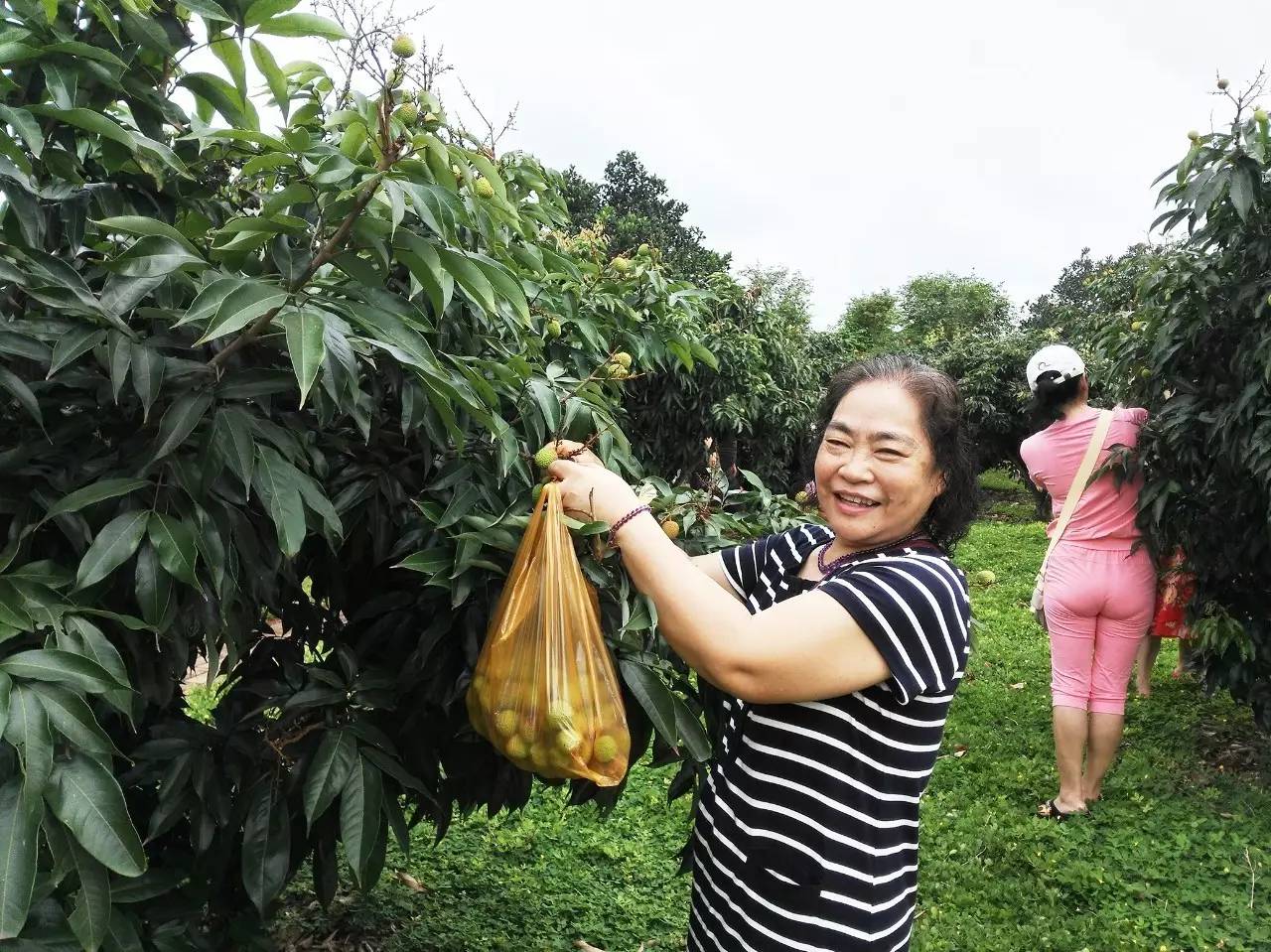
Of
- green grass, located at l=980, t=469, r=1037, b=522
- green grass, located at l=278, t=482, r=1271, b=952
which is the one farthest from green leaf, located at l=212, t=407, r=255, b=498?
green grass, located at l=980, t=469, r=1037, b=522

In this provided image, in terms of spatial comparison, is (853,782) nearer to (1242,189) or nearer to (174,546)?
(174,546)

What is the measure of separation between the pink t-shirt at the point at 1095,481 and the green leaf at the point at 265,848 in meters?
3.32

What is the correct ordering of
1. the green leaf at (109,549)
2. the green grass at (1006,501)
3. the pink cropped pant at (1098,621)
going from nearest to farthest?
the green leaf at (109,549) < the pink cropped pant at (1098,621) < the green grass at (1006,501)

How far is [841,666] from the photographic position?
1.33 metres

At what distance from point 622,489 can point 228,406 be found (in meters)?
0.58

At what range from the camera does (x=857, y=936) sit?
4.69ft

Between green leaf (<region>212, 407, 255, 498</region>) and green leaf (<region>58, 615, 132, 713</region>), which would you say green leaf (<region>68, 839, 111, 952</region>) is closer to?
green leaf (<region>58, 615, 132, 713</region>)

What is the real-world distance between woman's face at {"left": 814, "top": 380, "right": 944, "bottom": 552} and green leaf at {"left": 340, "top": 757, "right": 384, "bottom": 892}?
0.85 metres

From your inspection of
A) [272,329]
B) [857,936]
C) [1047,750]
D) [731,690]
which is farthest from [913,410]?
[1047,750]

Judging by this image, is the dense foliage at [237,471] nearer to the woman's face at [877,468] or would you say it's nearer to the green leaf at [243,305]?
the green leaf at [243,305]

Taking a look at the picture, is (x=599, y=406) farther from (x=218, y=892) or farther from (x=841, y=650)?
(x=218, y=892)

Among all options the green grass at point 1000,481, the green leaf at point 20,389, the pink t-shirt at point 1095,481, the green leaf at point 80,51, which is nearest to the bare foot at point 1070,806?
the pink t-shirt at point 1095,481

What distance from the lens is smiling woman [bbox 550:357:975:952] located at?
4.35 feet

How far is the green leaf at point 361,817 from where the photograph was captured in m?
1.42
